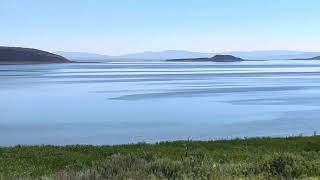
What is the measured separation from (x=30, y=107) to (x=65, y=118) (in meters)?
6.47

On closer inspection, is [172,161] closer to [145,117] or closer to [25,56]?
[145,117]

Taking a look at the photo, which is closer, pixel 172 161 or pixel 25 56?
pixel 172 161

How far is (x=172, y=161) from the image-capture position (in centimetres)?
901

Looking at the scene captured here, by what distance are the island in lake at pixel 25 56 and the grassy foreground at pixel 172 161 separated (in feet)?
534

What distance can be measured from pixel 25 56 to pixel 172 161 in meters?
183

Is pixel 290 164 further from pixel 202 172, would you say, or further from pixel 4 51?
pixel 4 51

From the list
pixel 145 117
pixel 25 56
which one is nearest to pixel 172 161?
pixel 145 117

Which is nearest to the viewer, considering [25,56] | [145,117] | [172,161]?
[172,161]

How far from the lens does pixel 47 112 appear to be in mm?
31891

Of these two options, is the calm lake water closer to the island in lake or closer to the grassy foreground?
the grassy foreground

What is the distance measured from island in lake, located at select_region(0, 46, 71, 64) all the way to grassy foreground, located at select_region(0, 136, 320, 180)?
6413 inches

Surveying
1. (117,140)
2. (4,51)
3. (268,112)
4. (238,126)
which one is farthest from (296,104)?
(4,51)

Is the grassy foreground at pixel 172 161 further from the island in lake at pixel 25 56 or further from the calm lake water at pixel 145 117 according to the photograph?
the island in lake at pixel 25 56

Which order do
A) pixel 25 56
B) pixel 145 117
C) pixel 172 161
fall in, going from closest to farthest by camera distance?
1. pixel 172 161
2. pixel 145 117
3. pixel 25 56
